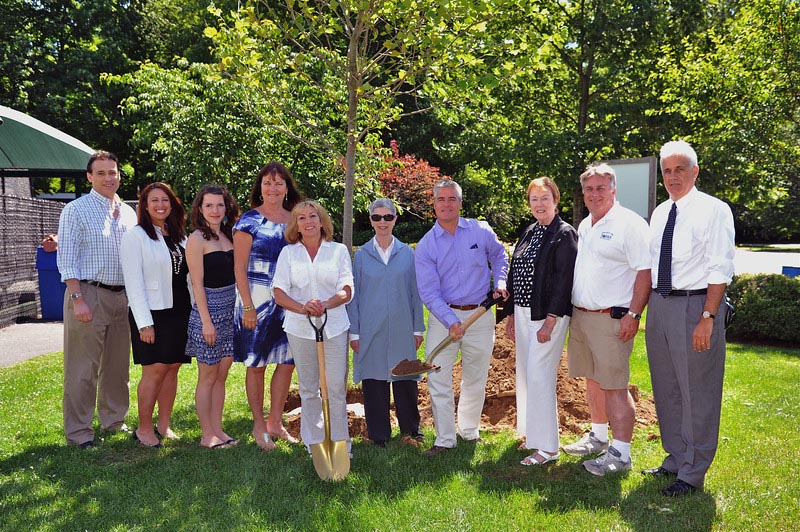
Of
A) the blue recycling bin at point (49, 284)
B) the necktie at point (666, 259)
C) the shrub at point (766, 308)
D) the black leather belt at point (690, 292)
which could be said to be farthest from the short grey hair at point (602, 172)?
the blue recycling bin at point (49, 284)

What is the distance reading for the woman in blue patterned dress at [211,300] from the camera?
512cm

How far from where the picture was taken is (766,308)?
35.6 ft

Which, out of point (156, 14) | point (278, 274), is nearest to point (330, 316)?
point (278, 274)

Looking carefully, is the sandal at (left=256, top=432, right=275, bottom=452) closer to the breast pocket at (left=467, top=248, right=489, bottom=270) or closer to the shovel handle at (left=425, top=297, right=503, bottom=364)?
the shovel handle at (left=425, top=297, right=503, bottom=364)

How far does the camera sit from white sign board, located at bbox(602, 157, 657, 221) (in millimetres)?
8203

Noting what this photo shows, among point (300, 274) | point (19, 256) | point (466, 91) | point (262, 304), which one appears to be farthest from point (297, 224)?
point (19, 256)

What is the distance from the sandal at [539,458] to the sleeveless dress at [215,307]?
8.19 feet

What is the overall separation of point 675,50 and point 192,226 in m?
14.9

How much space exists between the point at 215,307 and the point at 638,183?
559 centimetres

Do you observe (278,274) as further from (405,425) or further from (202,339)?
(405,425)

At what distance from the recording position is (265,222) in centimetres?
527

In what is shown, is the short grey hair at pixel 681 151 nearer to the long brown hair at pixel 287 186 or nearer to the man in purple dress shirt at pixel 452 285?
the man in purple dress shirt at pixel 452 285

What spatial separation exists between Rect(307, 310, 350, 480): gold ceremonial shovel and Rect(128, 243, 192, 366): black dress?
1235 mm

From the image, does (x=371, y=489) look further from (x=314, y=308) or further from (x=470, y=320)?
(x=470, y=320)
